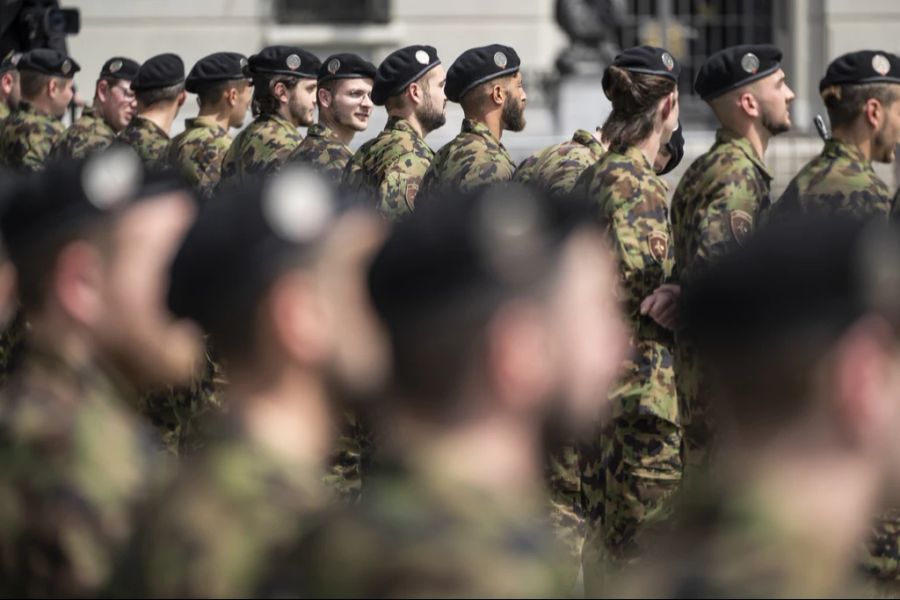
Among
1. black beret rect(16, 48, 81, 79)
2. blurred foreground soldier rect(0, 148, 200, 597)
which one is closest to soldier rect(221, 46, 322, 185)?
black beret rect(16, 48, 81, 79)

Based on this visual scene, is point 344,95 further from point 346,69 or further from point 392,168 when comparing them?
point 392,168

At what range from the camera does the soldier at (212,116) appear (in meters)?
7.93

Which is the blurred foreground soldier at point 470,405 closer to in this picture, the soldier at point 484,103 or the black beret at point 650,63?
the black beret at point 650,63

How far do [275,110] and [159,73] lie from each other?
104 centimetres

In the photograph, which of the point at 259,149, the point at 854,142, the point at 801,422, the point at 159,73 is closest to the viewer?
the point at 801,422

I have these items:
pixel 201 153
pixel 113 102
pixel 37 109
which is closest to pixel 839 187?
pixel 201 153

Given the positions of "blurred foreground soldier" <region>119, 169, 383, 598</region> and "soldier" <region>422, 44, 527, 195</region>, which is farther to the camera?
"soldier" <region>422, 44, 527, 195</region>

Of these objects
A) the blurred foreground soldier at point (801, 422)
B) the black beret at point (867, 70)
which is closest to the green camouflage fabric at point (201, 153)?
the black beret at point (867, 70)

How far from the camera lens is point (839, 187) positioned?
16.2ft

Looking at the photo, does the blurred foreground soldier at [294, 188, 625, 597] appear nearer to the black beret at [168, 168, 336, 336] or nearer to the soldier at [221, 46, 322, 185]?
the black beret at [168, 168, 336, 336]

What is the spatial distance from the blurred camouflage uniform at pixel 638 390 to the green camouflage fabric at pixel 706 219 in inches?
3.7

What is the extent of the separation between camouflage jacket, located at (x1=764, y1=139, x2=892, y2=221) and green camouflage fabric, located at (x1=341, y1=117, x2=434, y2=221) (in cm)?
188

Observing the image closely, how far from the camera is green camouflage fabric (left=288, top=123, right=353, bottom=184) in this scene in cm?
723

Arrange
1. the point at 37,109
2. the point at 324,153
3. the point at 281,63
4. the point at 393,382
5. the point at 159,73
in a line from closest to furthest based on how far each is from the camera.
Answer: the point at 393,382 → the point at 324,153 → the point at 281,63 → the point at 159,73 → the point at 37,109
